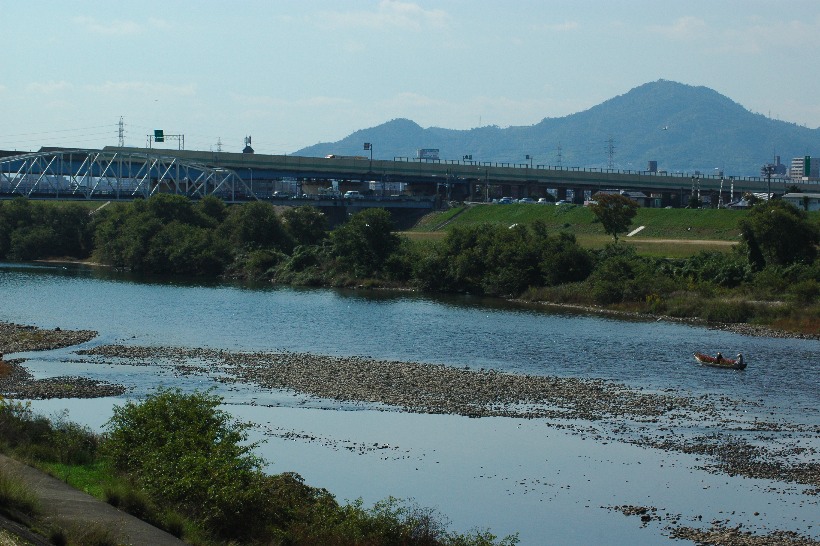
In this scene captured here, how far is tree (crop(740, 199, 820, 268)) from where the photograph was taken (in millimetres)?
78562

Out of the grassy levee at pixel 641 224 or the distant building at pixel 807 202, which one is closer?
the grassy levee at pixel 641 224

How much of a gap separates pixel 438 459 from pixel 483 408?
764 cm

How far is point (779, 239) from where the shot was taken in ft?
258

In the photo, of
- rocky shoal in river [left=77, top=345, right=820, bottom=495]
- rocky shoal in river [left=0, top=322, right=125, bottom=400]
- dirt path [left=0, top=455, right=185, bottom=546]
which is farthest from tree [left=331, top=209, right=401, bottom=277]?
dirt path [left=0, top=455, right=185, bottom=546]

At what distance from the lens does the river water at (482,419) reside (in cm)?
2994

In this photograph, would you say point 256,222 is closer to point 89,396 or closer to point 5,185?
point 5,185

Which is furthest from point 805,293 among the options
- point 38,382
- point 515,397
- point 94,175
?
point 94,175

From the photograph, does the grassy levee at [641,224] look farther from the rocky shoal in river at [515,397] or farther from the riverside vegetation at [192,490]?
the riverside vegetation at [192,490]

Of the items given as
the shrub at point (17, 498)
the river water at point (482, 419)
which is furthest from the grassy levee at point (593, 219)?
the shrub at point (17, 498)

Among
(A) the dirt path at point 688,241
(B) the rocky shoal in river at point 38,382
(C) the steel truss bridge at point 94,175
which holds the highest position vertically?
(C) the steel truss bridge at point 94,175

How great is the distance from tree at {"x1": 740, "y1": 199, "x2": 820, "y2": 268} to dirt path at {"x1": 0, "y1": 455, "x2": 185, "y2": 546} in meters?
63.1

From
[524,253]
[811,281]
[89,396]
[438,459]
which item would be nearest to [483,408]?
[438,459]

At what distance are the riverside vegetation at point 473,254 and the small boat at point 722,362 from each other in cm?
1491

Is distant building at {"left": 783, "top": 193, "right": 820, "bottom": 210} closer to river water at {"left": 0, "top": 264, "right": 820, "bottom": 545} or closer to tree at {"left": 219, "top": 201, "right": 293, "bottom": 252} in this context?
river water at {"left": 0, "top": 264, "right": 820, "bottom": 545}
